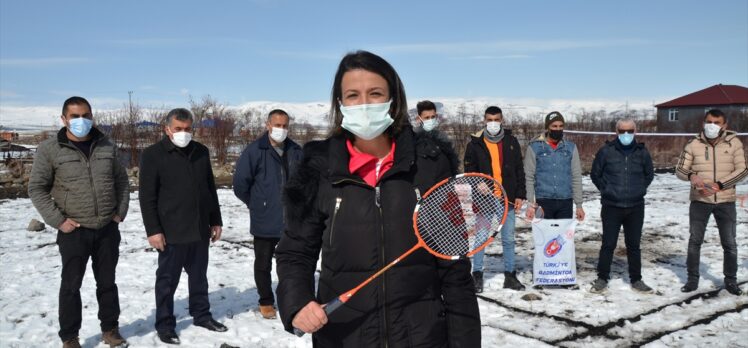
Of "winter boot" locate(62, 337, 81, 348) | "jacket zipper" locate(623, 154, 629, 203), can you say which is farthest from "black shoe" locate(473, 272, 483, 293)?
"winter boot" locate(62, 337, 81, 348)

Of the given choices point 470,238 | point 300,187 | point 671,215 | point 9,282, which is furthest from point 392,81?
point 671,215

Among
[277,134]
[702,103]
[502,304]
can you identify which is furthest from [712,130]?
[702,103]

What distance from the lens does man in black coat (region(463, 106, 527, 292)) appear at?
6.70 m

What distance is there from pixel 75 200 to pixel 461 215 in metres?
3.77

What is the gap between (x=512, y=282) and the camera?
673 centimetres

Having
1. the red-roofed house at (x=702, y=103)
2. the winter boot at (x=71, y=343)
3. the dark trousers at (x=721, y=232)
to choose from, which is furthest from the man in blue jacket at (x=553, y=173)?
the red-roofed house at (x=702, y=103)

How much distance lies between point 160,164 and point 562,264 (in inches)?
185

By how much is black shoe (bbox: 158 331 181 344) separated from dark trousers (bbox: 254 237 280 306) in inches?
38.2

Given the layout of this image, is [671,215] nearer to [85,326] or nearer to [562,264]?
[562,264]

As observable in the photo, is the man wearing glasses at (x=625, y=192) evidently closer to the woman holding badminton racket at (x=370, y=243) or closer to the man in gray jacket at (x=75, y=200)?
the woman holding badminton racket at (x=370, y=243)

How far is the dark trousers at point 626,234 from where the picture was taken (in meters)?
6.59

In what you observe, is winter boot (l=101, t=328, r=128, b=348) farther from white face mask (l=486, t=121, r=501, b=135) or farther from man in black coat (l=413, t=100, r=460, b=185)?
white face mask (l=486, t=121, r=501, b=135)

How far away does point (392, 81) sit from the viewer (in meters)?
2.32

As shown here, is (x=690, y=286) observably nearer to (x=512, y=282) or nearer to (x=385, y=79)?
(x=512, y=282)
